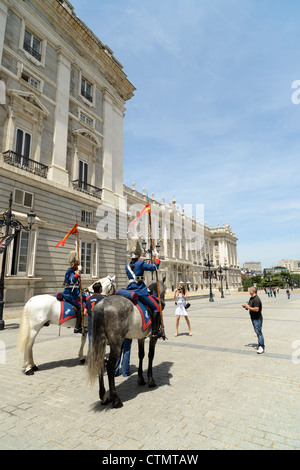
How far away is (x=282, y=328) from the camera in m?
10.6

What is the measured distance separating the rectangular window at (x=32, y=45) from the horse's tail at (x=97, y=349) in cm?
1946

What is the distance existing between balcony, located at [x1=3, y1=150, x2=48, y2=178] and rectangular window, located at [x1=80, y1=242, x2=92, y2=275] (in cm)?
556

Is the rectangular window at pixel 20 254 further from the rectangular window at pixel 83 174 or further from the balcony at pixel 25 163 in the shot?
the rectangular window at pixel 83 174

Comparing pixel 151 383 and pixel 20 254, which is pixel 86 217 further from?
pixel 151 383

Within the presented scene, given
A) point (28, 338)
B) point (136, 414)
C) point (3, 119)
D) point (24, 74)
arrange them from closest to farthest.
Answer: point (136, 414) < point (28, 338) < point (3, 119) < point (24, 74)

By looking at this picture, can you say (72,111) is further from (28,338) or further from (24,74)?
(28,338)

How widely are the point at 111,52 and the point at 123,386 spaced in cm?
2756

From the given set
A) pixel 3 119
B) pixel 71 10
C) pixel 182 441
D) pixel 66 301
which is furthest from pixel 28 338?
pixel 71 10

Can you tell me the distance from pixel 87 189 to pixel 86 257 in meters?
5.32

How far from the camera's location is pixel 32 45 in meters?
17.1

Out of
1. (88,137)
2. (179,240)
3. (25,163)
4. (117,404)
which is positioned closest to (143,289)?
(117,404)

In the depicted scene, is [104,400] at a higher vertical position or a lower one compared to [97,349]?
lower

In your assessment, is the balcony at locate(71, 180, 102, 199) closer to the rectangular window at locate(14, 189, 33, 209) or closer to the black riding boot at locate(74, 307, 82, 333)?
the rectangular window at locate(14, 189, 33, 209)

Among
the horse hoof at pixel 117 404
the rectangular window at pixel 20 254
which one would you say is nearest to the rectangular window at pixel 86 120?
the rectangular window at pixel 20 254
